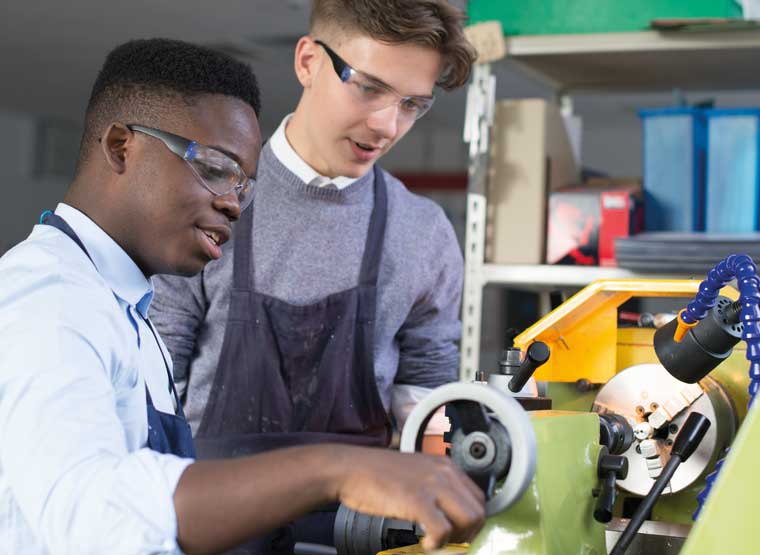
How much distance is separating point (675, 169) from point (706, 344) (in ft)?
4.10

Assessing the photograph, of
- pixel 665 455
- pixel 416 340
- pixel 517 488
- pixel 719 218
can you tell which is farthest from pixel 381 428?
pixel 517 488

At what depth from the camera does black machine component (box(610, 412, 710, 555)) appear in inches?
47.0

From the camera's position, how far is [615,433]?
1293mm

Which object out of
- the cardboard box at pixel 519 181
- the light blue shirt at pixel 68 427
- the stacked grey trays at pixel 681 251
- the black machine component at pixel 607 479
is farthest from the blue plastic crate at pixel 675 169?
the light blue shirt at pixel 68 427

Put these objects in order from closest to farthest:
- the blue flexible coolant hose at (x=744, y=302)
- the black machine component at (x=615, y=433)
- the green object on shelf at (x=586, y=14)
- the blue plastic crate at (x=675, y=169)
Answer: the blue flexible coolant hose at (x=744, y=302) → the black machine component at (x=615, y=433) → the green object on shelf at (x=586, y=14) → the blue plastic crate at (x=675, y=169)

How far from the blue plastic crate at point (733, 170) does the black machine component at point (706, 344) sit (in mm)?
1136

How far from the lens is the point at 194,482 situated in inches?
33.2

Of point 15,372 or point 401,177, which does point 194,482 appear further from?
point 401,177

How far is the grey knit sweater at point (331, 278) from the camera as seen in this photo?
1.86 metres

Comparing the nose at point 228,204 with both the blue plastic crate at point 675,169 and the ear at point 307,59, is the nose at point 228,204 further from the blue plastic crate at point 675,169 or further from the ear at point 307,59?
the blue plastic crate at point 675,169

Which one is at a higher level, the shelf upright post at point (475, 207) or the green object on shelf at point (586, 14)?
the green object on shelf at point (586, 14)

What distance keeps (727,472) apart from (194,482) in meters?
0.47

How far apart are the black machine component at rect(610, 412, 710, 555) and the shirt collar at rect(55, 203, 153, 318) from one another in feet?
2.17

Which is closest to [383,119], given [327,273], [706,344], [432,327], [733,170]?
[327,273]
